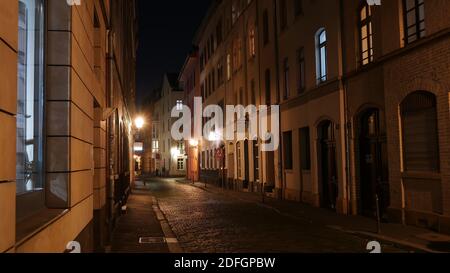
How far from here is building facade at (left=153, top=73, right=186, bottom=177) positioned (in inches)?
2975

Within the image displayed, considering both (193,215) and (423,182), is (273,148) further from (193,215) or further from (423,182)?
(423,182)

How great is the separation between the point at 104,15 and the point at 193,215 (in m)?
9.91

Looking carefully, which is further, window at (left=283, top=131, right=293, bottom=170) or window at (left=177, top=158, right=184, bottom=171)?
window at (left=177, top=158, right=184, bottom=171)

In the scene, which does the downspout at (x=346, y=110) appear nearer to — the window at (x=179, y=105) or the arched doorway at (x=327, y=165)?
the arched doorway at (x=327, y=165)

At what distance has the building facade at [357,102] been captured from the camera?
13344 millimetres

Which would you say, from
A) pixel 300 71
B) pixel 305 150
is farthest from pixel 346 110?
pixel 300 71

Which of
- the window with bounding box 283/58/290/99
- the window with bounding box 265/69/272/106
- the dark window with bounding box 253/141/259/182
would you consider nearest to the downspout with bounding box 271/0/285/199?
the window with bounding box 283/58/290/99

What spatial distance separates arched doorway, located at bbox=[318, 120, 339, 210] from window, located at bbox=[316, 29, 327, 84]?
191 cm

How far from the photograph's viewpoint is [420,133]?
547 inches

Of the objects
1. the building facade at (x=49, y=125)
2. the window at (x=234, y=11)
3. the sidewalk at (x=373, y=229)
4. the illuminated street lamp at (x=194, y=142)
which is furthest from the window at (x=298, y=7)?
the illuminated street lamp at (x=194, y=142)

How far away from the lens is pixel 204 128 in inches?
1935

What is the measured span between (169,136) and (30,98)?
7207 centimetres

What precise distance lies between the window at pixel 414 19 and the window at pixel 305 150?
29.4ft

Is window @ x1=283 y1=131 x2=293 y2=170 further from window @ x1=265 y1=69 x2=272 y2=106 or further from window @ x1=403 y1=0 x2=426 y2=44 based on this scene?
window @ x1=403 y1=0 x2=426 y2=44
